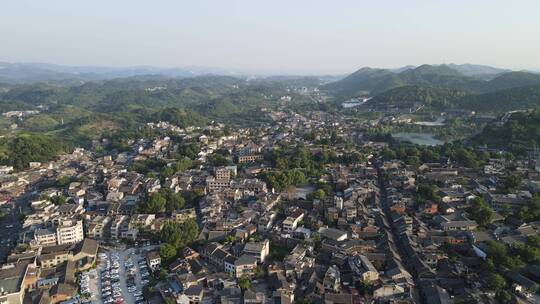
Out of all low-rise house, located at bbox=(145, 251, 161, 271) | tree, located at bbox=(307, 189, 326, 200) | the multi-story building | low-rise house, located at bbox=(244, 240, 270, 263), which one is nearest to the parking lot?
low-rise house, located at bbox=(145, 251, 161, 271)

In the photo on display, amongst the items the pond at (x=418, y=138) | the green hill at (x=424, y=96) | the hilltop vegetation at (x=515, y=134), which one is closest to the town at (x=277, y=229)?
the hilltop vegetation at (x=515, y=134)

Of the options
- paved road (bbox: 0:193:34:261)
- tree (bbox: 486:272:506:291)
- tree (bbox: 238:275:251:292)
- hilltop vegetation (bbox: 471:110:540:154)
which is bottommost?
paved road (bbox: 0:193:34:261)

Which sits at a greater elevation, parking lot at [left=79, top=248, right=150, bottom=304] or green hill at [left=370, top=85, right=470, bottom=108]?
green hill at [left=370, top=85, right=470, bottom=108]

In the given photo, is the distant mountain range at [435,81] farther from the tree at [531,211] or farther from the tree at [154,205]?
the tree at [154,205]

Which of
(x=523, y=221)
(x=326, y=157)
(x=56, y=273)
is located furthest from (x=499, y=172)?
(x=56, y=273)

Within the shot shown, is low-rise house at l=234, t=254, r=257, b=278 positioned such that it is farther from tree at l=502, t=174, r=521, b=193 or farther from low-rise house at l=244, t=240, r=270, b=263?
tree at l=502, t=174, r=521, b=193

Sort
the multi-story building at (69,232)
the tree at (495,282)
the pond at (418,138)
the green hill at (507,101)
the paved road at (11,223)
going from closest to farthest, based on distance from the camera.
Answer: the tree at (495,282)
the paved road at (11,223)
the multi-story building at (69,232)
the pond at (418,138)
the green hill at (507,101)

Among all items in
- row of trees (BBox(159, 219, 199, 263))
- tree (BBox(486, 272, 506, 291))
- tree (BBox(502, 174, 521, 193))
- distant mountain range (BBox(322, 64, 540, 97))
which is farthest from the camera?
distant mountain range (BBox(322, 64, 540, 97))

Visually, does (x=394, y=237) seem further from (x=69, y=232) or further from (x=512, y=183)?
(x=69, y=232)
